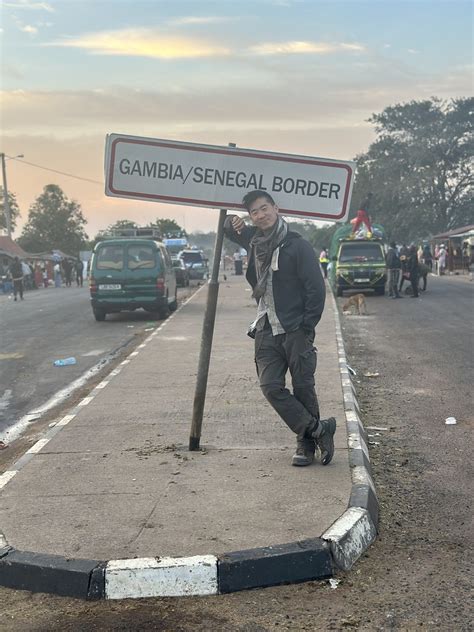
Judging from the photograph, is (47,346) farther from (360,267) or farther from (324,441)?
(360,267)

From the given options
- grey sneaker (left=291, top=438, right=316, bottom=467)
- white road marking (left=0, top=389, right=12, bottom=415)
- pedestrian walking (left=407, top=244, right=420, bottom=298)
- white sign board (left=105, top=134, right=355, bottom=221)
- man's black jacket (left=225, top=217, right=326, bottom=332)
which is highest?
white sign board (left=105, top=134, right=355, bottom=221)

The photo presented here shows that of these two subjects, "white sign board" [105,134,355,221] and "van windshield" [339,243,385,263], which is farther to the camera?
"van windshield" [339,243,385,263]

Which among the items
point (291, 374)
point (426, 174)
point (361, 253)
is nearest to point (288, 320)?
point (291, 374)

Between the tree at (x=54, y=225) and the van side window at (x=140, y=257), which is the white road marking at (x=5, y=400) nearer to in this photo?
the van side window at (x=140, y=257)

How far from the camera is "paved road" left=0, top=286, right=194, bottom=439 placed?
426 inches

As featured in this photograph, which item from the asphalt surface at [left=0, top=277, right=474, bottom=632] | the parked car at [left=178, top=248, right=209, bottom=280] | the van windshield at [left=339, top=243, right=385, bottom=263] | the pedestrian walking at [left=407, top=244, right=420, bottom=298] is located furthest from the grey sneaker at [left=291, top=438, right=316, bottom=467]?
the parked car at [left=178, top=248, right=209, bottom=280]

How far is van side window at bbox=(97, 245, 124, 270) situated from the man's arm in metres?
14.9

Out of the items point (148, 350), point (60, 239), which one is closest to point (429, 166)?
point (60, 239)

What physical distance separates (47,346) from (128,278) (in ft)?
14.5

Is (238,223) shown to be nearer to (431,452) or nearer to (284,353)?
(284,353)

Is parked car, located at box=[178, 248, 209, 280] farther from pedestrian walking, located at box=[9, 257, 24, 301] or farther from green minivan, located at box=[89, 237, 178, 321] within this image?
green minivan, located at box=[89, 237, 178, 321]

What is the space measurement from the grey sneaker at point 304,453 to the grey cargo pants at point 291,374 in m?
0.06

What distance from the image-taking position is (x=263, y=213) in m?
6.02

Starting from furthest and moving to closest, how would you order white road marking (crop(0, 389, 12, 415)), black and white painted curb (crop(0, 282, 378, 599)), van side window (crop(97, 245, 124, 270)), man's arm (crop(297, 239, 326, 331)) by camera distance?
van side window (crop(97, 245, 124, 270))
white road marking (crop(0, 389, 12, 415))
man's arm (crop(297, 239, 326, 331))
black and white painted curb (crop(0, 282, 378, 599))
